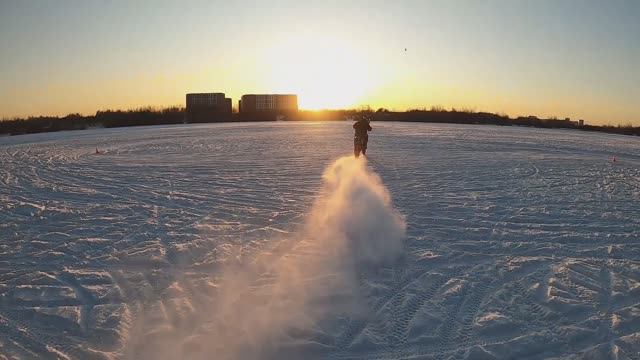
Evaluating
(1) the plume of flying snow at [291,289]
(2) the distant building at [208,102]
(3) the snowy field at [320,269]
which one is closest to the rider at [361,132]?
(3) the snowy field at [320,269]

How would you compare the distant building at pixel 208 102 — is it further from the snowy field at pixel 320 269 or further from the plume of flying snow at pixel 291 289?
the plume of flying snow at pixel 291 289

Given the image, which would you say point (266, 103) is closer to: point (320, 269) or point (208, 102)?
point (208, 102)

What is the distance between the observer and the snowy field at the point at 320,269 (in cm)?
429

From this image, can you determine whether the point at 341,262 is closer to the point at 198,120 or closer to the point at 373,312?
the point at 373,312

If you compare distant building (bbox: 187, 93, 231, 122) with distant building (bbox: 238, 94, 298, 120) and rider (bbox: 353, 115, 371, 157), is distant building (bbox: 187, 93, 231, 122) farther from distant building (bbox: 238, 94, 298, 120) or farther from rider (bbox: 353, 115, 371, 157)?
rider (bbox: 353, 115, 371, 157)

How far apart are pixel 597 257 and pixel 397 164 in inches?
379

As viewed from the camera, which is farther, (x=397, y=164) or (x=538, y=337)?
(x=397, y=164)

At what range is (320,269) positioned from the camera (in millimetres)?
5980

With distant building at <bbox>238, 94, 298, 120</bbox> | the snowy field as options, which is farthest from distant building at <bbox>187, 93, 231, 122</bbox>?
the snowy field

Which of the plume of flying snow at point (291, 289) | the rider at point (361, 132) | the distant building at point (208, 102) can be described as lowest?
the plume of flying snow at point (291, 289)

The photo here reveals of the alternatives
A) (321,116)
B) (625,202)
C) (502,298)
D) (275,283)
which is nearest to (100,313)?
(275,283)

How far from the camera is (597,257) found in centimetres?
646

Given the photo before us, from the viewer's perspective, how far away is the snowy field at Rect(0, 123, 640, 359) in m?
4.29

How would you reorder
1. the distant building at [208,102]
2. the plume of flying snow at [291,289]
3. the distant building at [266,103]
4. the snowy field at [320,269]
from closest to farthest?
the plume of flying snow at [291,289] < the snowy field at [320,269] < the distant building at [208,102] < the distant building at [266,103]
